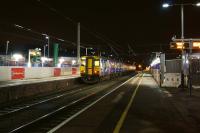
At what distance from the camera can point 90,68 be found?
4059cm

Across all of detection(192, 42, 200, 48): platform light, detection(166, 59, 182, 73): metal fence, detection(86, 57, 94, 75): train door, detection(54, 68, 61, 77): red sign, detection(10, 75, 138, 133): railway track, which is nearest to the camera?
detection(10, 75, 138, 133): railway track

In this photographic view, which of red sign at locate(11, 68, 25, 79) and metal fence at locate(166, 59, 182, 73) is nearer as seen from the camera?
red sign at locate(11, 68, 25, 79)

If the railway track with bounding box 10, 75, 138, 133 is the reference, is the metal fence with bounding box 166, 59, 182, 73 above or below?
above

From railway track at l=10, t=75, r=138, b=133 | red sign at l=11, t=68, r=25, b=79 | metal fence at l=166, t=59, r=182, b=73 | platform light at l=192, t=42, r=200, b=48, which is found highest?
platform light at l=192, t=42, r=200, b=48

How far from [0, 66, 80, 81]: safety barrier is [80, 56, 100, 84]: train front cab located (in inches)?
165

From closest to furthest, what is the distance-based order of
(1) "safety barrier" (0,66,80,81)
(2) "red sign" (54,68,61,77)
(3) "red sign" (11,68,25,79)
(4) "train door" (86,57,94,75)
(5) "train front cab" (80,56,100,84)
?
(1) "safety barrier" (0,66,80,81) < (3) "red sign" (11,68,25,79) < (5) "train front cab" (80,56,100,84) < (4) "train door" (86,57,94,75) < (2) "red sign" (54,68,61,77)

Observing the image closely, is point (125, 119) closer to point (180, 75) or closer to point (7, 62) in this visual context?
point (180, 75)

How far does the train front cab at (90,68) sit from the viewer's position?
40344 mm

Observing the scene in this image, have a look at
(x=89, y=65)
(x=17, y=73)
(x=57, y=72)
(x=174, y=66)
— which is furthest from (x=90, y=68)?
(x=174, y=66)

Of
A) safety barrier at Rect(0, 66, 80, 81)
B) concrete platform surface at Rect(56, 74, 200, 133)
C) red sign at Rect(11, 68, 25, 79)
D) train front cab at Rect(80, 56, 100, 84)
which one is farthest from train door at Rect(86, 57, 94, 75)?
concrete platform surface at Rect(56, 74, 200, 133)

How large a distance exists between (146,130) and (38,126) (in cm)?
358

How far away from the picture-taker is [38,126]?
11773 mm

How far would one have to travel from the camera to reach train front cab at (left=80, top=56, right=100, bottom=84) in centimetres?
4034

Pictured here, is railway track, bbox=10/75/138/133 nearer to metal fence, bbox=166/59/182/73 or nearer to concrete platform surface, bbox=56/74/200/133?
concrete platform surface, bbox=56/74/200/133
